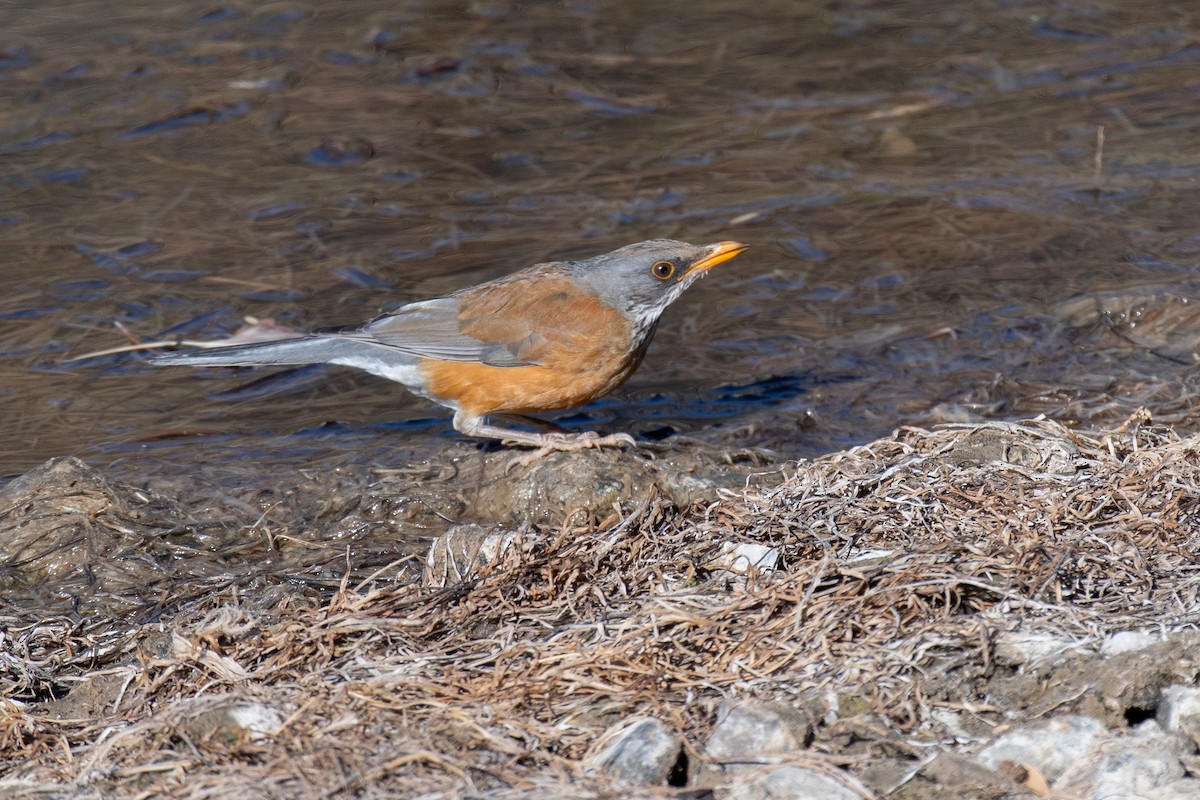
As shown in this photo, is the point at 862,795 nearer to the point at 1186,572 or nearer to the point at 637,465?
the point at 1186,572

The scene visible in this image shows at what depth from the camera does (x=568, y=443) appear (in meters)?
6.21

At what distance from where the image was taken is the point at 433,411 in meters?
7.42

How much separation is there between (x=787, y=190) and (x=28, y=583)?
20.0 ft

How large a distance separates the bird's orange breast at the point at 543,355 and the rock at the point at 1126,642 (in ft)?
11.2

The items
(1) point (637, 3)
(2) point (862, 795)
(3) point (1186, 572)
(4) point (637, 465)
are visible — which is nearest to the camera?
(2) point (862, 795)

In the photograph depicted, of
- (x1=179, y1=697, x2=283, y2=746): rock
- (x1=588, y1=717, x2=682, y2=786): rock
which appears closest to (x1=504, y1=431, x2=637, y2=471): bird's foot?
(x1=179, y1=697, x2=283, y2=746): rock

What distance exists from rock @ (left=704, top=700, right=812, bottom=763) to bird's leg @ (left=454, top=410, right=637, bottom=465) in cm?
277

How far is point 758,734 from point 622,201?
677 centimetres

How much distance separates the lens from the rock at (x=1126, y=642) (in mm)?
3445

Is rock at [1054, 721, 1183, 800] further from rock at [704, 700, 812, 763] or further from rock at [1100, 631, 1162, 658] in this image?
rock at [704, 700, 812, 763]

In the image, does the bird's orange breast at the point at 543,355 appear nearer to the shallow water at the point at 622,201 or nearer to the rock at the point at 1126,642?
the shallow water at the point at 622,201

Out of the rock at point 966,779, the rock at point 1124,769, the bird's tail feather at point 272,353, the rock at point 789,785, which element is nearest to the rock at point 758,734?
the rock at point 789,785

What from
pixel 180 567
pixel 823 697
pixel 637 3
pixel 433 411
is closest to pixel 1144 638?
pixel 823 697

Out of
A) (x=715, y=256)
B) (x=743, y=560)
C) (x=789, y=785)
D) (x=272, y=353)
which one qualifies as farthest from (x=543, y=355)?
(x=789, y=785)
